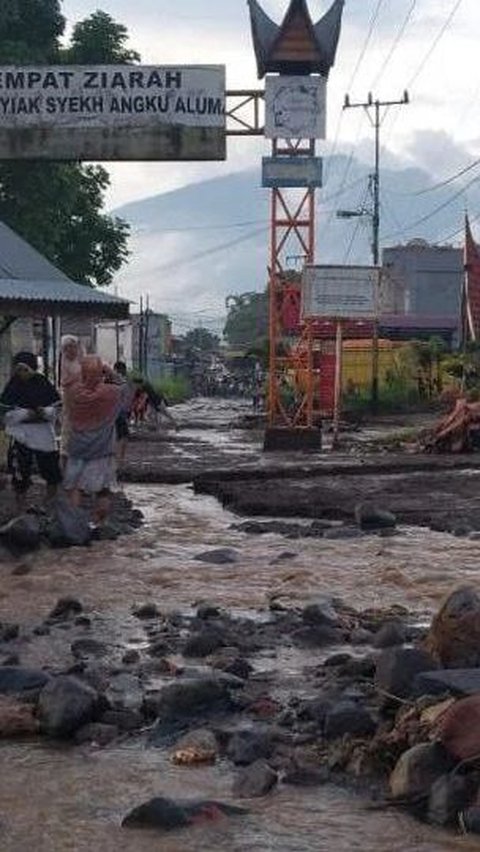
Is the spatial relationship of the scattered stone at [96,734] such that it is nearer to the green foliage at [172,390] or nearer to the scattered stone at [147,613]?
the scattered stone at [147,613]

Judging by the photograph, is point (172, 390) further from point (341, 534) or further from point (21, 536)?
point (21, 536)

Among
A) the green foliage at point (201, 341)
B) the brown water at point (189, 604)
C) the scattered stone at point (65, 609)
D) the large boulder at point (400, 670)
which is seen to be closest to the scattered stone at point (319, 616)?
the brown water at point (189, 604)

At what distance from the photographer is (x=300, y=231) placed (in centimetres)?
2586

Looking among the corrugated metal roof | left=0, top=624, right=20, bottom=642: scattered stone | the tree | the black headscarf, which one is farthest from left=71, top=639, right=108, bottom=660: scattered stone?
the tree

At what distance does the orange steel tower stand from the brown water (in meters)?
7.61

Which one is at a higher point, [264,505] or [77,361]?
[77,361]

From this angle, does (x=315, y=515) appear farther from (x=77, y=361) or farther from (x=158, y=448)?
(x=158, y=448)

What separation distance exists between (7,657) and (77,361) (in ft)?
19.3

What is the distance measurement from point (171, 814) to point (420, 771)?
96cm

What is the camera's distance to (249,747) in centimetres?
610

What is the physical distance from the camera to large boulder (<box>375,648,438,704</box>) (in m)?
6.33

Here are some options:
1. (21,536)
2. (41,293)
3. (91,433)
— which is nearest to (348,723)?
(21,536)

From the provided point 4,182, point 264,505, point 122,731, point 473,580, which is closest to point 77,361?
point 264,505

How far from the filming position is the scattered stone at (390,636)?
802cm
